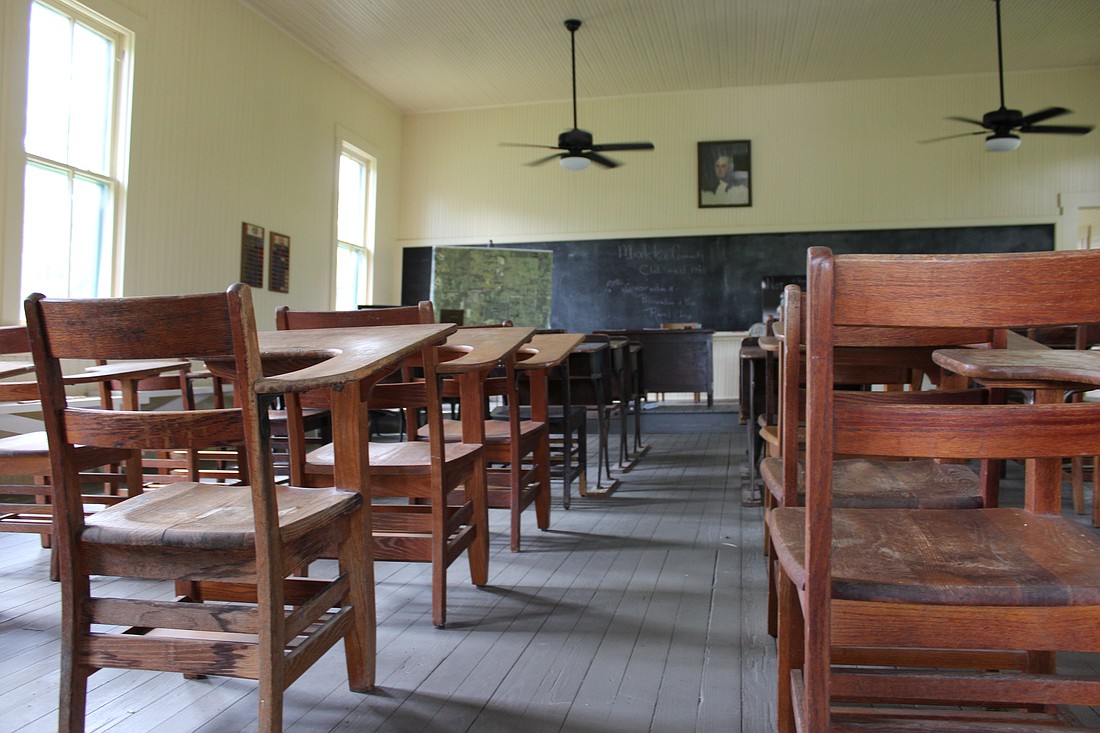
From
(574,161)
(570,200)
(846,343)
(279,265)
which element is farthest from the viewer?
(570,200)

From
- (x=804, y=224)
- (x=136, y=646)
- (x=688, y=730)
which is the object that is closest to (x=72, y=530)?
(x=136, y=646)

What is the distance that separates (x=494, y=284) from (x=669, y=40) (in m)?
3.28

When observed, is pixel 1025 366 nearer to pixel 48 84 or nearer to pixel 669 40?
pixel 48 84

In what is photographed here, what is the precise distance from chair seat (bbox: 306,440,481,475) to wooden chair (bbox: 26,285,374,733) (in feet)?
1.65

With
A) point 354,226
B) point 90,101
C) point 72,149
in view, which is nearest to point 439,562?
point 72,149

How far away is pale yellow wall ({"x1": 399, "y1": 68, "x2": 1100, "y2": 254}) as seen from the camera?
811 centimetres

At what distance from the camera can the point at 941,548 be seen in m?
1.00

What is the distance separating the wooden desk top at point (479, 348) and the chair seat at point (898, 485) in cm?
74

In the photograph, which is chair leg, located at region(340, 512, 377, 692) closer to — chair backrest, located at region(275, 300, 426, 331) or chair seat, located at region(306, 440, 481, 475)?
chair seat, located at region(306, 440, 481, 475)

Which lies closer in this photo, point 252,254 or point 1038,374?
point 1038,374

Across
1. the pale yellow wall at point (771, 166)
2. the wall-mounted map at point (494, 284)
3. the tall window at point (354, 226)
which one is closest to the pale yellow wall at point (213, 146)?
the tall window at point (354, 226)

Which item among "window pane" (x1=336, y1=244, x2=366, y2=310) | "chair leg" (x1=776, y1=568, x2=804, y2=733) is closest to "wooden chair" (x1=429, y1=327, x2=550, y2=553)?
"chair leg" (x1=776, y1=568, x2=804, y2=733)

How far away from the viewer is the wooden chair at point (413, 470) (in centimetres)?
183

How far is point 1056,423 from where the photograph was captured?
81 centimetres
